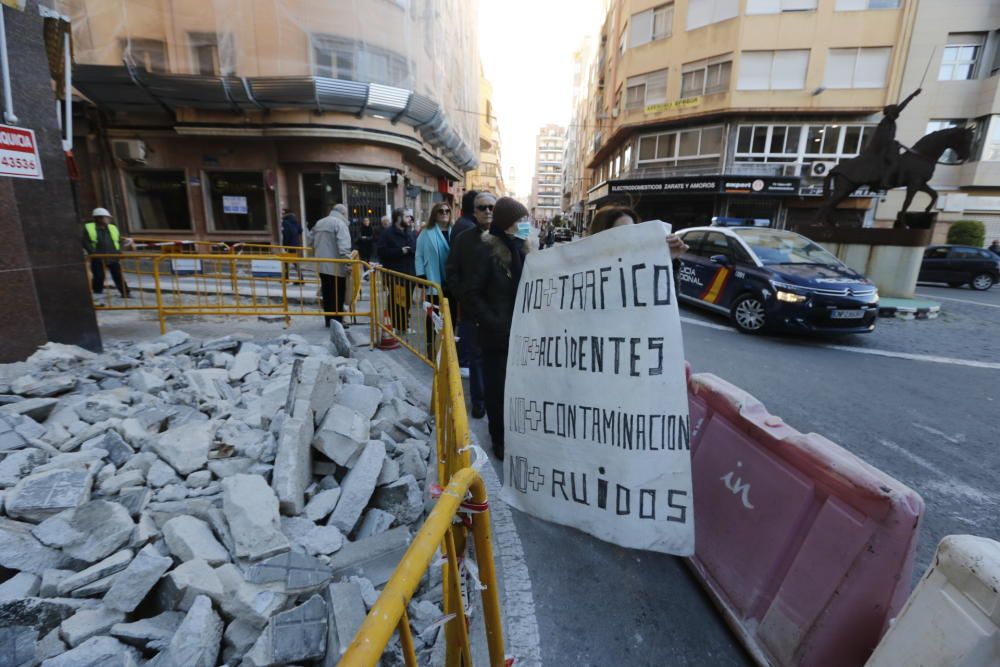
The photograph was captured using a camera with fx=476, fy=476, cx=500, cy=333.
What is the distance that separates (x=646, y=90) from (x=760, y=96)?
6491mm

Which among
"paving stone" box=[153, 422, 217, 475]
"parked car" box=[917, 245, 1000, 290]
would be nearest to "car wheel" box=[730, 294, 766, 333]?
"paving stone" box=[153, 422, 217, 475]

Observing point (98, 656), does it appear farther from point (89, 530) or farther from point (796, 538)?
point (796, 538)

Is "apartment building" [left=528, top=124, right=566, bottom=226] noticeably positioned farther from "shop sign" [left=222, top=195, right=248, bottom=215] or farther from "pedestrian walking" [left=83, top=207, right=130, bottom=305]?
"pedestrian walking" [left=83, top=207, right=130, bottom=305]

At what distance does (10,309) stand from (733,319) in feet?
31.6

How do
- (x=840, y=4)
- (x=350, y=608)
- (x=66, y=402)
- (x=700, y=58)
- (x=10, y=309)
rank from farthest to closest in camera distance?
(x=700, y=58) → (x=840, y=4) → (x=10, y=309) → (x=66, y=402) → (x=350, y=608)

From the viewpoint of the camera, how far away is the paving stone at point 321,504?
2754mm

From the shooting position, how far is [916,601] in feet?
4.40

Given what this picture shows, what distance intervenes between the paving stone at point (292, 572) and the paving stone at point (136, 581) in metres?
0.37

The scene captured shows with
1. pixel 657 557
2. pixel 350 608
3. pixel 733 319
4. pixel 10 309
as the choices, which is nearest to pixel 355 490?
pixel 350 608

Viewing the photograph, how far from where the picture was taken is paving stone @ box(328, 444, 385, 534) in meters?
2.74

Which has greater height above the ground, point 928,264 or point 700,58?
point 700,58

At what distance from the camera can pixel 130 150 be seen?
1413cm

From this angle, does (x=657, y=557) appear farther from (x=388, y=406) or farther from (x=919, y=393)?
(x=919, y=393)

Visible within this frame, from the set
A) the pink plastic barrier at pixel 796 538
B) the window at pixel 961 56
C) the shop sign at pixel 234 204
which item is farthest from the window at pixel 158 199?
the window at pixel 961 56
